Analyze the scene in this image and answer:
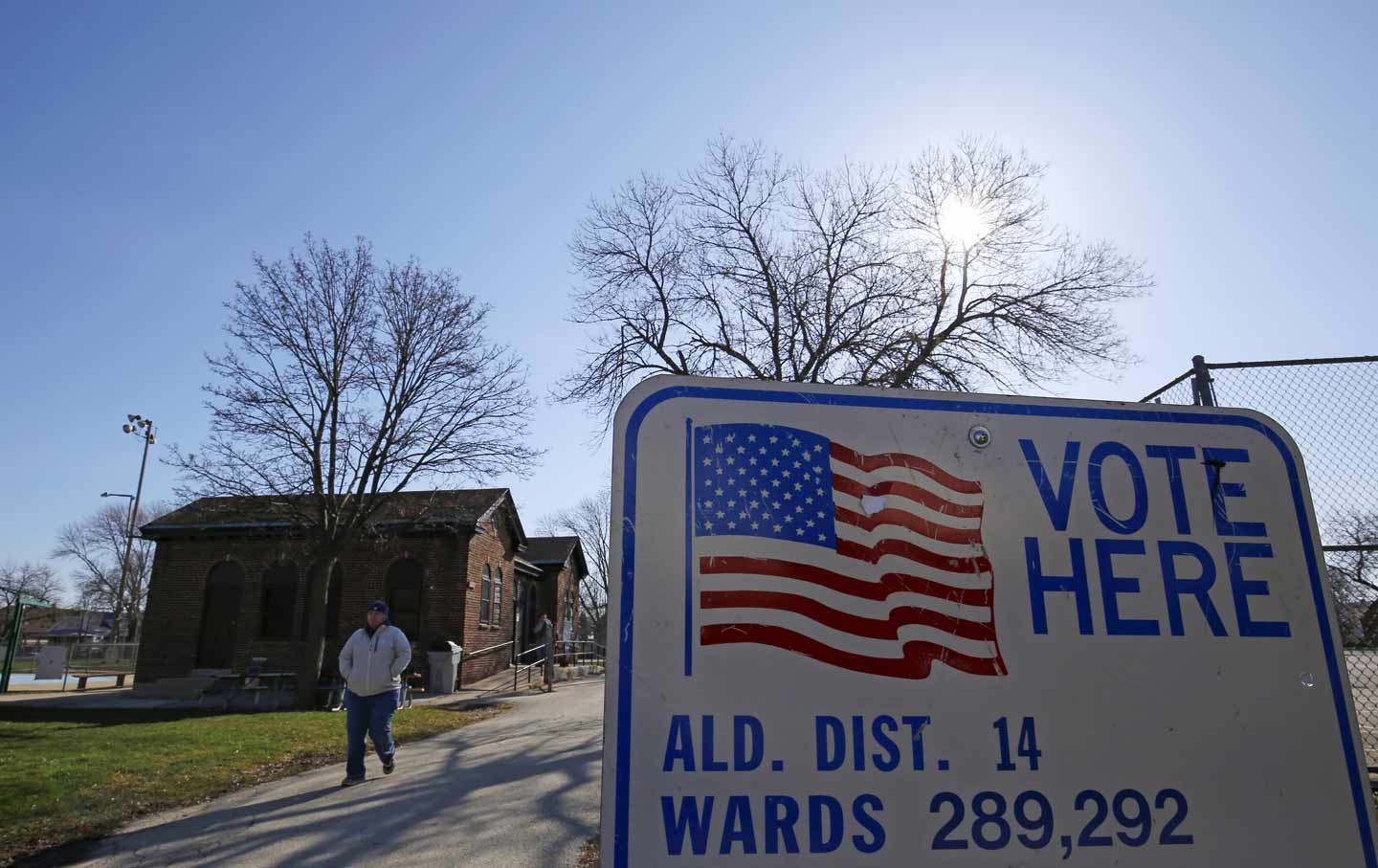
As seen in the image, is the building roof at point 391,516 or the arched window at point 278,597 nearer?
the building roof at point 391,516

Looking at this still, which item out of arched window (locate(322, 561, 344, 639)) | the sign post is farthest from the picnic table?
the sign post

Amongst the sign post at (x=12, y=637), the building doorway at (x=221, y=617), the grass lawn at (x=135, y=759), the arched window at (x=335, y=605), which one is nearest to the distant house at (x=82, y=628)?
the sign post at (x=12, y=637)

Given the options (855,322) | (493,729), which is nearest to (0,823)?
(493,729)

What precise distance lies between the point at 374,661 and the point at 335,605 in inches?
645

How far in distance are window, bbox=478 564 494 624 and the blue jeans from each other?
15599mm

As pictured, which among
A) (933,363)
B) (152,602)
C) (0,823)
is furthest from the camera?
(152,602)

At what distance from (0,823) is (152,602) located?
20.0 meters

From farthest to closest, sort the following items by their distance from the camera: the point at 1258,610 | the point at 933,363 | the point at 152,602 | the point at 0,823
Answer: the point at 152,602, the point at 933,363, the point at 0,823, the point at 1258,610

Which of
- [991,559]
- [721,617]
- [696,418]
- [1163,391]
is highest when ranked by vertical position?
[1163,391]

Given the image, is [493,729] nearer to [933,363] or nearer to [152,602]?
[933,363]

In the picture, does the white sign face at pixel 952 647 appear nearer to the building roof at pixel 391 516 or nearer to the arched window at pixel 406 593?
the building roof at pixel 391 516

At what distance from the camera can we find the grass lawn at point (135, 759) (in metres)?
6.04

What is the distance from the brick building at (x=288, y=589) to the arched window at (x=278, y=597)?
0.09ft

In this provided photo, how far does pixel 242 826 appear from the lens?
5.91 meters
